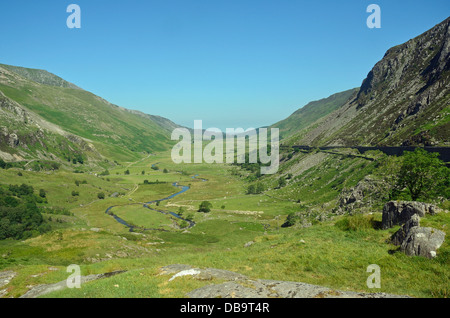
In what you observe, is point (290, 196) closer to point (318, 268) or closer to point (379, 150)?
point (379, 150)

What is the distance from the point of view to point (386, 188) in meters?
69.2

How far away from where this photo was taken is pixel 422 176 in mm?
45062

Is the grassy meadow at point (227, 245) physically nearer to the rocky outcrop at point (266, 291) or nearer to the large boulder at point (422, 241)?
the large boulder at point (422, 241)

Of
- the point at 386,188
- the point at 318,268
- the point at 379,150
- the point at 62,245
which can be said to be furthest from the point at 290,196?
the point at 318,268

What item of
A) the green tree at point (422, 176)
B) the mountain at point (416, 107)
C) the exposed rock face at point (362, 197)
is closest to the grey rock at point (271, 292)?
the green tree at point (422, 176)

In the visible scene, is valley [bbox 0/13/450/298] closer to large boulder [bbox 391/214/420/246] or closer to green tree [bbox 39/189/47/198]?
large boulder [bbox 391/214/420/246]

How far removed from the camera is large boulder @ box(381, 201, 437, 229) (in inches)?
1189

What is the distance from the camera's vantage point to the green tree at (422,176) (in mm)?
43938

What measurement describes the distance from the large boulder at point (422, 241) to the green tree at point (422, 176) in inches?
1040

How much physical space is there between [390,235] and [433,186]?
2381cm
